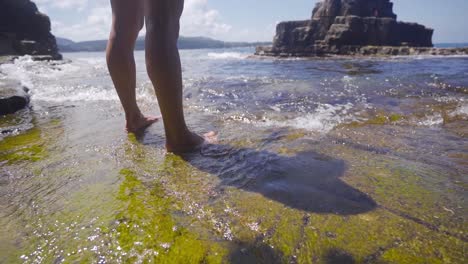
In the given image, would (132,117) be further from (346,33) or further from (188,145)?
(346,33)

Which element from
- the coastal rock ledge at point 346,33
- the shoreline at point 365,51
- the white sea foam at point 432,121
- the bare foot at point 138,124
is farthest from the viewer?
the coastal rock ledge at point 346,33

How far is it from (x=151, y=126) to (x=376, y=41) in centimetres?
4401

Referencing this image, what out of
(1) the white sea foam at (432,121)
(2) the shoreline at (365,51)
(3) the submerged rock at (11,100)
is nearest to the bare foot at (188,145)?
(1) the white sea foam at (432,121)

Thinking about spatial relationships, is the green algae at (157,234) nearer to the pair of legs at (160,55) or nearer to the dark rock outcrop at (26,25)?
the pair of legs at (160,55)

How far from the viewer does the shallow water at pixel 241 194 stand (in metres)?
0.97

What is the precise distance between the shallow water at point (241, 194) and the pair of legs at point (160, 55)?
0.21 meters

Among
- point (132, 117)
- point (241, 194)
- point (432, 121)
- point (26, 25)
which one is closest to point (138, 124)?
point (132, 117)

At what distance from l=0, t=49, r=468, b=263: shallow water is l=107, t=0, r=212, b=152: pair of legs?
21 centimetres

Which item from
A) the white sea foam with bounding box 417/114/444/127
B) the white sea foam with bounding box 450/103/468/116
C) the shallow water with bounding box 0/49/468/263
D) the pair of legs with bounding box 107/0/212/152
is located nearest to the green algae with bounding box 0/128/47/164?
the shallow water with bounding box 0/49/468/263

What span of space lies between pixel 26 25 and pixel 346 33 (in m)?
35.8

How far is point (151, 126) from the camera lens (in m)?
2.62

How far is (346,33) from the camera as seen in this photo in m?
38.2

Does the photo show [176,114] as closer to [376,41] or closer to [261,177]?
[261,177]

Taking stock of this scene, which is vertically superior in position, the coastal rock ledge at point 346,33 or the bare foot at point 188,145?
the coastal rock ledge at point 346,33
